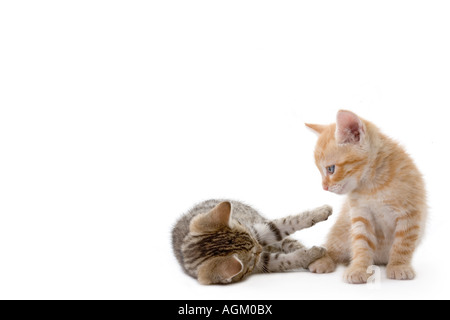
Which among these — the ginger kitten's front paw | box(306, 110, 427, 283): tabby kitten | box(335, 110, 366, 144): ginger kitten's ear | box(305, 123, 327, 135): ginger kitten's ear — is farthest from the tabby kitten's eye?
the ginger kitten's front paw

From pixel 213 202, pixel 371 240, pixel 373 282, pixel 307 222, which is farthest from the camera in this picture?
pixel 213 202

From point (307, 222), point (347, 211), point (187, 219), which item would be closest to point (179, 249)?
point (187, 219)

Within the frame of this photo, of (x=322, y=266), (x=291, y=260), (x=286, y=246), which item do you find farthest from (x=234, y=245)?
(x=286, y=246)

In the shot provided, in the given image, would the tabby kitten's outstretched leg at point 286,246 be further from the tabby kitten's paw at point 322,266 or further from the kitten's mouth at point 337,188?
the kitten's mouth at point 337,188

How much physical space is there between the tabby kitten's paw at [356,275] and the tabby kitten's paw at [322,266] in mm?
238

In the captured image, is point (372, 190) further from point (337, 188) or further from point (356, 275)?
point (356, 275)

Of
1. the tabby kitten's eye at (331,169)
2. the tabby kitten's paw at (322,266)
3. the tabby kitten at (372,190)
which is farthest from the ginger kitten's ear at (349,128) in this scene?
the tabby kitten's paw at (322,266)

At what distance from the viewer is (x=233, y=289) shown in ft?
9.06

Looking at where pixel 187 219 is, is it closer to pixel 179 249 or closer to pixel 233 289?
pixel 179 249

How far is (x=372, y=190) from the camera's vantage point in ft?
9.53

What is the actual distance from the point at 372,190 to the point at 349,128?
36 cm

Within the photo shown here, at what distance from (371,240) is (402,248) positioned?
0.59 feet

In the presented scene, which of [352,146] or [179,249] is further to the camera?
[179,249]

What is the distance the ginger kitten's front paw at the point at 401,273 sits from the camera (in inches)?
110
